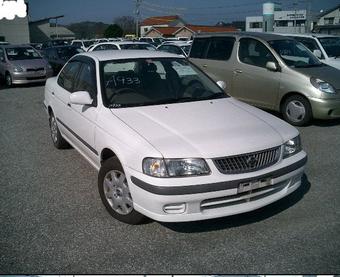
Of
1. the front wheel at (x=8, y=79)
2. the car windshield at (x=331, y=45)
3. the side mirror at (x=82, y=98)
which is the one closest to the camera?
the side mirror at (x=82, y=98)

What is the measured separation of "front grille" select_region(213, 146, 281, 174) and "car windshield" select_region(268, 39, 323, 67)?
4.61 m

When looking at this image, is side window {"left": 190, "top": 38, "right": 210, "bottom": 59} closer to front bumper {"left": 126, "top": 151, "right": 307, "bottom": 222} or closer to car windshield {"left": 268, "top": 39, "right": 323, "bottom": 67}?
car windshield {"left": 268, "top": 39, "right": 323, "bottom": 67}

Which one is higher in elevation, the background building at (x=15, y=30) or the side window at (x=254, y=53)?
the side window at (x=254, y=53)

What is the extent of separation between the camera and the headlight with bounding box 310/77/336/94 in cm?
700

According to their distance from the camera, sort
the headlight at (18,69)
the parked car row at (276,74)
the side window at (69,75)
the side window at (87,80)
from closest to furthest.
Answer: the side window at (87,80), the side window at (69,75), the parked car row at (276,74), the headlight at (18,69)

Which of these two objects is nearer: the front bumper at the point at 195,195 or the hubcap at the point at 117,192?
the front bumper at the point at 195,195

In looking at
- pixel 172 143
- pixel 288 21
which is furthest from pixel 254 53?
pixel 288 21

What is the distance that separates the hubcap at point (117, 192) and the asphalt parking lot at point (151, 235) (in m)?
0.15

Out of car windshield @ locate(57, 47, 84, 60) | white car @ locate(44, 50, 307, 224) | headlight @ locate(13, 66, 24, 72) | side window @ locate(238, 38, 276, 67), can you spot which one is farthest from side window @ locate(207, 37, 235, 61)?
car windshield @ locate(57, 47, 84, 60)

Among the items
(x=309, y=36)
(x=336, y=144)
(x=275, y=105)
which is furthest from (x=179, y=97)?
(x=309, y=36)

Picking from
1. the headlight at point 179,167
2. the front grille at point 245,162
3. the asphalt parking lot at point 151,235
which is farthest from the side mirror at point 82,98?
the front grille at point 245,162

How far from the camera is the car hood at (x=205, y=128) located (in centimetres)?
326

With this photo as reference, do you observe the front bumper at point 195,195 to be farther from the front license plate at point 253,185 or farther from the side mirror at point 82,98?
the side mirror at point 82,98

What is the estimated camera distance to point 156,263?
120 inches
